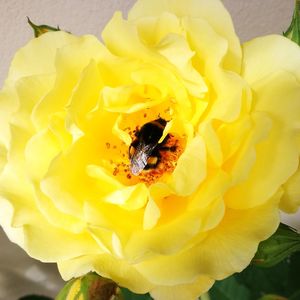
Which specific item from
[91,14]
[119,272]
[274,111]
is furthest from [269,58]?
[91,14]

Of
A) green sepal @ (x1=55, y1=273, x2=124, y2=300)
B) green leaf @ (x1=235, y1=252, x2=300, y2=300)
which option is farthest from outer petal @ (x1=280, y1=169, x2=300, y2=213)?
green leaf @ (x1=235, y1=252, x2=300, y2=300)

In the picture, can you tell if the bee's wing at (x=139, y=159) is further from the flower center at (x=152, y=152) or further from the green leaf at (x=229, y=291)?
the green leaf at (x=229, y=291)

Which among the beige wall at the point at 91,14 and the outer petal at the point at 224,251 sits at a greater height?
the outer petal at the point at 224,251

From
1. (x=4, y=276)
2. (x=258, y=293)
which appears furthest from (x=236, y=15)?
(x=4, y=276)

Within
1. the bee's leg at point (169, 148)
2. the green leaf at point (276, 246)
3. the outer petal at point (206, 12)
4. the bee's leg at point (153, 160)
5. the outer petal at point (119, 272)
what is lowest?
the green leaf at point (276, 246)

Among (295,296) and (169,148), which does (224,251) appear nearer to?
(169,148)

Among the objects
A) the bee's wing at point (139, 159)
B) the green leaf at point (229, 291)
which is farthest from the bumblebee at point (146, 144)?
the green leaf at point (229, 291)

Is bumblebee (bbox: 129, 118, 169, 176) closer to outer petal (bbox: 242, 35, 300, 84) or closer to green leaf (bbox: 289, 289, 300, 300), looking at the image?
outer petal (bbox: 242, 35, 300, 84)
